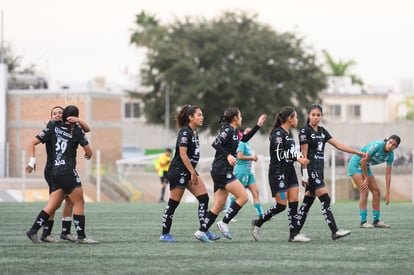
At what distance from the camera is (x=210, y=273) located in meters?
11.0

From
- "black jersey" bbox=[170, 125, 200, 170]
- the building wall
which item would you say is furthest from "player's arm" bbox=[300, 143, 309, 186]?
the building wall

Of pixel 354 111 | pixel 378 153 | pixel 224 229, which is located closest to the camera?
pixel 224 229

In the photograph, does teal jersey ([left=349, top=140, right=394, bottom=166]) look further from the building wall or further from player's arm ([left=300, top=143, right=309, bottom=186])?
the building wall

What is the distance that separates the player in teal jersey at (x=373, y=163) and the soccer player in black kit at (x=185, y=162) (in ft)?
12.2

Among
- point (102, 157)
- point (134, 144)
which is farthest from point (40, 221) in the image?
point (134, 144)

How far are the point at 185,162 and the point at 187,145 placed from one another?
232 millimetres

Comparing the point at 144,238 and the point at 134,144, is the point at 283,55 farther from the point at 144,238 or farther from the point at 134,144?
the point at 144,238

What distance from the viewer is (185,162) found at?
14.4 metres

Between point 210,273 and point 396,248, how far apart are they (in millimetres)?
3547

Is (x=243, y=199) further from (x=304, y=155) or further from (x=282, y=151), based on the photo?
(x=304, y=155)

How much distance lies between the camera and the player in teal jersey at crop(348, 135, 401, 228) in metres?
17.6

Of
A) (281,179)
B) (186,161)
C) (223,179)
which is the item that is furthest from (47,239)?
(281,179)

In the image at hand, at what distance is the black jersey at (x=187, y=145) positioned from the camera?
14.4 metres

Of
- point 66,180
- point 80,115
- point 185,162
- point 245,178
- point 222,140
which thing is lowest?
point 245,178
